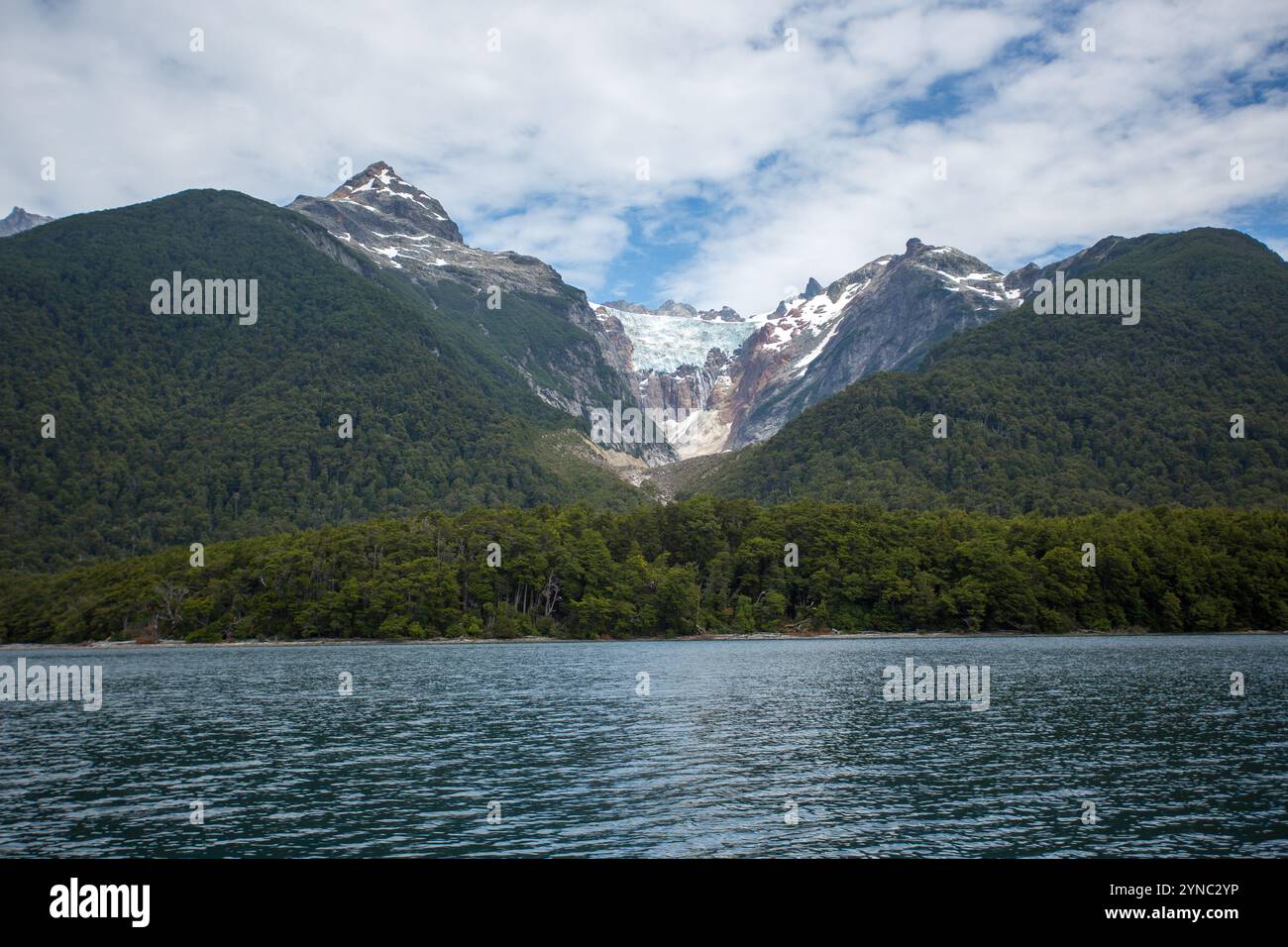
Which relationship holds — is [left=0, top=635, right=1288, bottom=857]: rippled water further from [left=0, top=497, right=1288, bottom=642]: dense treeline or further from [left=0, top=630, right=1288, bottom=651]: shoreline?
[left=0, top=497, right=1288, bottom=642]: dense treeline

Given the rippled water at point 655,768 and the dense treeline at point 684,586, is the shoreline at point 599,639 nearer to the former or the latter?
the dense treeline at point 684,586

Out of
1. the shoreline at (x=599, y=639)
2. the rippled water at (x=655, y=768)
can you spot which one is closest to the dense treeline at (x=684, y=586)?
the shoreline at (x=599, y=639)

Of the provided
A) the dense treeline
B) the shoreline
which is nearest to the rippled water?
the shoreline

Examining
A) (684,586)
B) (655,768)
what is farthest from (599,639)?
(655,768)

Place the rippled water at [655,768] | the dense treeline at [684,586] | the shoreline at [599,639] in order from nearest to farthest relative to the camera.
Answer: the rippled water at [655,768], the shoreline at [599,639], the dense treeline at [684,586]
